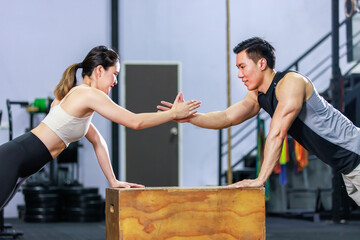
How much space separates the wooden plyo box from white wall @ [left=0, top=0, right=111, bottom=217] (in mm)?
4924

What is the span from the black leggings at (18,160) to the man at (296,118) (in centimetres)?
87

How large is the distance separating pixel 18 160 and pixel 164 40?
5148mm

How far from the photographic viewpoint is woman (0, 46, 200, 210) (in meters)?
2.41

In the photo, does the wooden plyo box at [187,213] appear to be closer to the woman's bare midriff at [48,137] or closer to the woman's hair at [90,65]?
the woman's bare midriff at [48,137]

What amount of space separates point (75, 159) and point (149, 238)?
4594 mm

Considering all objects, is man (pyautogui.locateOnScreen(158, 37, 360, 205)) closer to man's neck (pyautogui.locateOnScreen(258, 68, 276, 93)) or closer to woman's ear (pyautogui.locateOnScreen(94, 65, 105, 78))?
man's neck (pyautogui.locateOnScreen(258, 68, 276, 93))

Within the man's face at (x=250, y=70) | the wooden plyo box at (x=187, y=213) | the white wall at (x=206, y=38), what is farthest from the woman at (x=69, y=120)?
the white wall at (x=206, y=38)

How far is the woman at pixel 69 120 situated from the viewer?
95.0 inches

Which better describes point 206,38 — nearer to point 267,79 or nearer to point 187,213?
point 267,79

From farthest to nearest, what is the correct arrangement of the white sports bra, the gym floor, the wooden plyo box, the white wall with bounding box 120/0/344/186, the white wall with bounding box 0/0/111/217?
the white wall with bounding box 120/0/344/186 < the white wall with bounding box 0/0/111/217 < the gym floor < the white sports bra < the wooden plyo box

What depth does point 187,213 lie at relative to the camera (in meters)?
2.36

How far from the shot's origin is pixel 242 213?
241 centimetres

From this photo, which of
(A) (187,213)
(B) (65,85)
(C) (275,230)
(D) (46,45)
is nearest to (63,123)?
(B) (65,85)

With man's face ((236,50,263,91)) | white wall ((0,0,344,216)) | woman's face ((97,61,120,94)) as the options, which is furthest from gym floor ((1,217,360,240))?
woman's face ((97,61,120,94))
